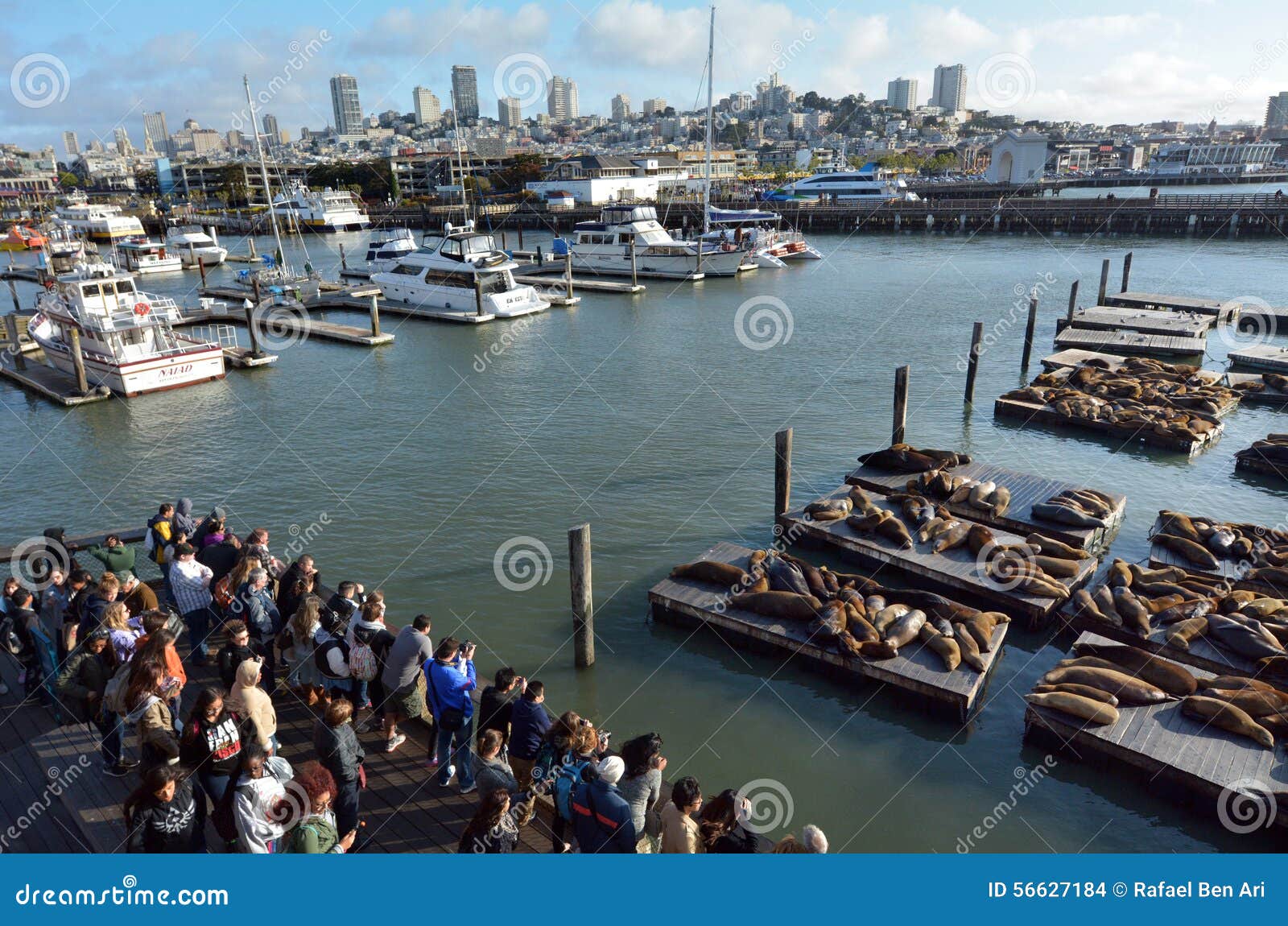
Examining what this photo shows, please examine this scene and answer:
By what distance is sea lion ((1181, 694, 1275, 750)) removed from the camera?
24.9ft

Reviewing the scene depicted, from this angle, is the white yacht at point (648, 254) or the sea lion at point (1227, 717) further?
the white yacht at point (648, 254)

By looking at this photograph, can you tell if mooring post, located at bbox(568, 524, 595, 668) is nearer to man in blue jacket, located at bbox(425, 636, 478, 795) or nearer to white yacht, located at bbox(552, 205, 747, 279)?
man in blue jacket, located at bbox(425, 636, 478, 795)

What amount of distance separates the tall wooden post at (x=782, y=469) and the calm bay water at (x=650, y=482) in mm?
527

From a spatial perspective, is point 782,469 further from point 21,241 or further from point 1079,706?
point 21,241

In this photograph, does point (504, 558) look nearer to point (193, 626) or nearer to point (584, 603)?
point (584, 603)

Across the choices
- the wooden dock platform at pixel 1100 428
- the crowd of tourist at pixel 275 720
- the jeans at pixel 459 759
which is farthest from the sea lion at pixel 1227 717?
the wooden dock platform at pixel 1100 428

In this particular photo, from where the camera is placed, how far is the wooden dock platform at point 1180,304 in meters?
28.0

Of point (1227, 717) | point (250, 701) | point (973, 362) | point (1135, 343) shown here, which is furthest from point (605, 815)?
point (1135, 343)

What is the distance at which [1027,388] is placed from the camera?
19.5 metres

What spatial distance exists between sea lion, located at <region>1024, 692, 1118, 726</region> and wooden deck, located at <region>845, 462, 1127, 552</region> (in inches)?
169

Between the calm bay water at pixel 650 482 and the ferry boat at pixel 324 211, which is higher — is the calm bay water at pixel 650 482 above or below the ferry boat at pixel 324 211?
below

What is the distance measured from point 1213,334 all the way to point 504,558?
2630cm

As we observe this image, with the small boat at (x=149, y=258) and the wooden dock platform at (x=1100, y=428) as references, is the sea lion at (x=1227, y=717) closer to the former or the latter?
the wooden dock platform at (x=1100, y=428)
